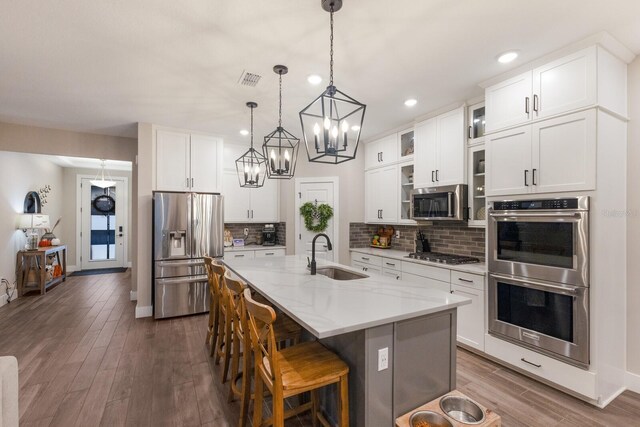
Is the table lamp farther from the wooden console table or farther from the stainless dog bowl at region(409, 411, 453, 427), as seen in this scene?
the stainless dog bowl at region(409, 411, 453, 427)

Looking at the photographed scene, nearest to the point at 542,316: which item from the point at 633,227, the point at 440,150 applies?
the point at 633,227

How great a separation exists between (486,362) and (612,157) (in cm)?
208

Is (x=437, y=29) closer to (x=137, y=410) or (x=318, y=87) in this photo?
(x=318, y=87)

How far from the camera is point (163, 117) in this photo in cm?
402

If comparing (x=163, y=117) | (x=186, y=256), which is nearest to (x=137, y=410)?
(x=186, y=256)

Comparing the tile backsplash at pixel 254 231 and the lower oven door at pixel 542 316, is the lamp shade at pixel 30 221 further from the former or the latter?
the lower oven door at pixel 542 316

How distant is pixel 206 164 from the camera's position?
4.68m

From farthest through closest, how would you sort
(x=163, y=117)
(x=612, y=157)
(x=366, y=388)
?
(x=163, y=117), (x=612, y=157), (x=366, y=388)

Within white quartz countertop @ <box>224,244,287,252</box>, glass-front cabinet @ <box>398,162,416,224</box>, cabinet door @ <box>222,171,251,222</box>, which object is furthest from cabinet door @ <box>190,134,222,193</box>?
glass-front cabinet @ <box>398,162,416,224</box>

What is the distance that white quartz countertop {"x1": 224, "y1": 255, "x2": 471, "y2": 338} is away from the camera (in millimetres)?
1540

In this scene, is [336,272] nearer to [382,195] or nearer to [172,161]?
[382,195]

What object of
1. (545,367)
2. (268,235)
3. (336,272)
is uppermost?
(268,235)

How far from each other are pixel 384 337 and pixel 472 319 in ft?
6.24

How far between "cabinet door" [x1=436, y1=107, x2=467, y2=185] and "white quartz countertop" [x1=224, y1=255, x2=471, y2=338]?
1.80 meters
